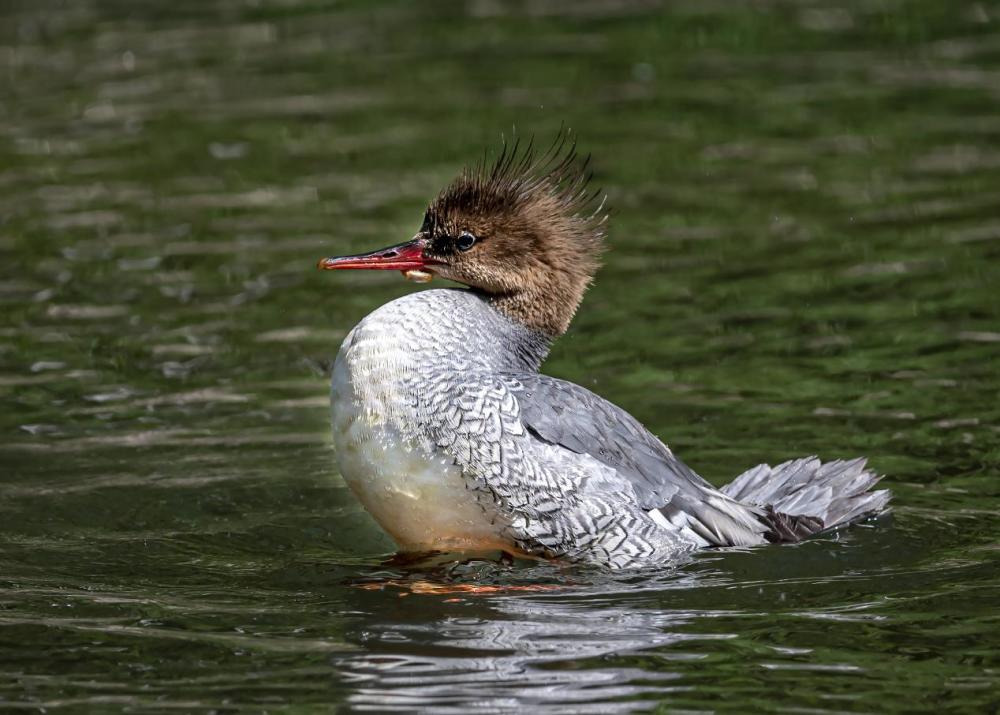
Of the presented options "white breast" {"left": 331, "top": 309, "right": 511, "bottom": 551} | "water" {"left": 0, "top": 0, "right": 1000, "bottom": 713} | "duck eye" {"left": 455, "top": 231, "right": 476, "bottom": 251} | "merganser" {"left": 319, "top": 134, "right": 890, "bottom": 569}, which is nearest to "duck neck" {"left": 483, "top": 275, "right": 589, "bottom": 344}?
"merganser" {"left": 319, "top": 134, "right": 890, "bottom": 569}

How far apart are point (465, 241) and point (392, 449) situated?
43.7 inches

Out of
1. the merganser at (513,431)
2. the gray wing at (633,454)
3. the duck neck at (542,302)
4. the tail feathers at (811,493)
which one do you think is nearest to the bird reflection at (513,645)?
the merganser at (513,431)

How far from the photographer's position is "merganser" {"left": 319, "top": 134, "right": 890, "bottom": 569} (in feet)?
22.8

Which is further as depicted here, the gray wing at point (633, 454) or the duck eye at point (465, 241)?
the duck eye at point (465, 241)

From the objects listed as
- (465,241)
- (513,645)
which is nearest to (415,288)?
(465,241)

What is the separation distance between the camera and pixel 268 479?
28.3 ft

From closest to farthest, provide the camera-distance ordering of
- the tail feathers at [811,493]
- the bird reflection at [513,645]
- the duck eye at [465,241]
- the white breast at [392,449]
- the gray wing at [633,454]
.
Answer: the bird reflection at [513,645]
the white breast at [392,449]
the gray wing at [633,454]
the duck eye at [465,241]
the tail feathers at [811,493]

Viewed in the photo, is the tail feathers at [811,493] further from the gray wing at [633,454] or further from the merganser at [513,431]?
the gray wing at [633,454]

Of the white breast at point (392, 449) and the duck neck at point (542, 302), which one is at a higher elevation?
the duck neck at point (542, 302)

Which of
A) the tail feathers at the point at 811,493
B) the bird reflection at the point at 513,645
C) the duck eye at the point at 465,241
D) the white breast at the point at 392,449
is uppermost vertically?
the duck eye at the point at 465,241

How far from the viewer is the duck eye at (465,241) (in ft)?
24.7

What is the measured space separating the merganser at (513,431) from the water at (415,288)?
21 cm

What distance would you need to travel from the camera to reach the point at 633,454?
24.2 feet

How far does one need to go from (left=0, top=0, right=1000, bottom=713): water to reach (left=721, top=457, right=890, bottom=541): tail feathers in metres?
0.13
